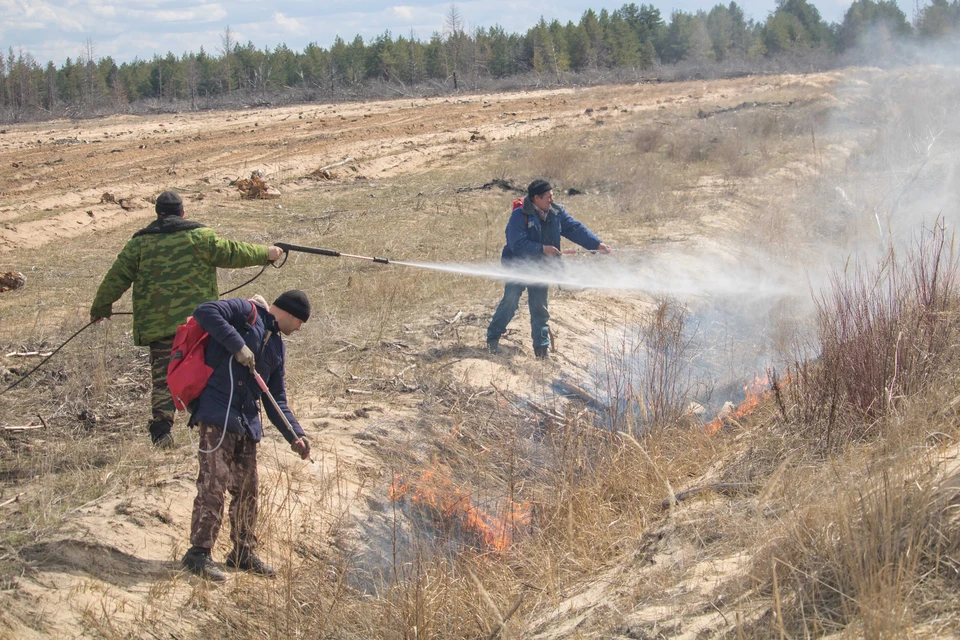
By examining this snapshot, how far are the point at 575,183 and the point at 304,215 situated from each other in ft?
18.5

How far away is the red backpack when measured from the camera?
4.36 meters

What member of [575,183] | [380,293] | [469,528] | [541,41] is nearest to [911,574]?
[469,528]

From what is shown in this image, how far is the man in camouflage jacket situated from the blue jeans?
2683 millimetres

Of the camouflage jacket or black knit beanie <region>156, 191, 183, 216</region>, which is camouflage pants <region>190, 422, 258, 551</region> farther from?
black knit beanie <region>156, 191, 183, 216</region>

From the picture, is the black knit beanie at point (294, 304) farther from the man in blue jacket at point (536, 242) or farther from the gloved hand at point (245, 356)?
the man in blue jacket at point (536, 242)

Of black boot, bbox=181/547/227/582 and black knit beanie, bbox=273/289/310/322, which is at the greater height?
→ black knit beanie, bbox=273/289/310/322

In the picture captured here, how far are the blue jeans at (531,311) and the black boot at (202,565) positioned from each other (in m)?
4.17

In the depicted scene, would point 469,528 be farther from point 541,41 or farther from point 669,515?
point 541,41

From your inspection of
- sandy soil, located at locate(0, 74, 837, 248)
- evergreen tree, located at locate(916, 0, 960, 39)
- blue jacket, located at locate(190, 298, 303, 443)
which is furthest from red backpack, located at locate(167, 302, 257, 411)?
evergreen tree, located at locate(916, 0, 960, 39)

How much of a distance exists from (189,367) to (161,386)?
174cm

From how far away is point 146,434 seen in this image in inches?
250

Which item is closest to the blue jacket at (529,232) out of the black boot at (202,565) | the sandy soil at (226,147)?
the black boot at (202,565)

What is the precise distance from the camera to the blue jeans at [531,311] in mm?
7922

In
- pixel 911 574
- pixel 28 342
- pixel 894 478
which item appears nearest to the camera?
pixel 911 574
